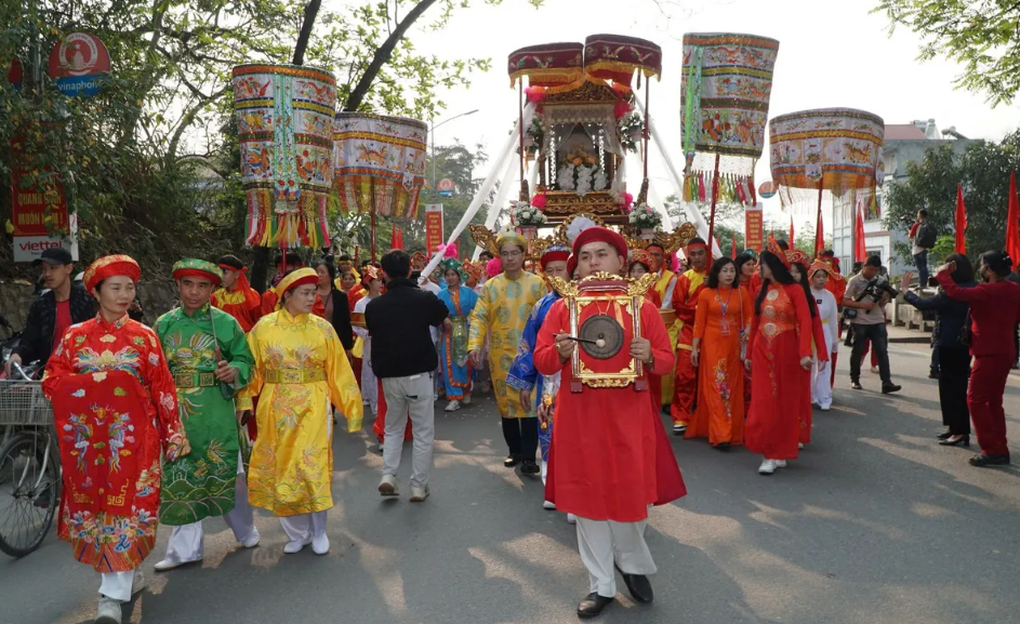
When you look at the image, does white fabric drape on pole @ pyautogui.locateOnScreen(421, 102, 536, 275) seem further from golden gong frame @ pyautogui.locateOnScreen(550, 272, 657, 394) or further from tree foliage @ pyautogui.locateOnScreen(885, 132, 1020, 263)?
tree foliage @ pyautogui.locateOnScreen(885, 132, 1020, 263)

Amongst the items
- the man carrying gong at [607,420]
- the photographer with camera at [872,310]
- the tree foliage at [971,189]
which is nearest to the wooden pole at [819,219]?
the photographer with camera at [872,310]

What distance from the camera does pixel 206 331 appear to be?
469 cm

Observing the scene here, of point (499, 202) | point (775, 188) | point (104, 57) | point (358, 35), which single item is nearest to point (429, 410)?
point (104, 57)

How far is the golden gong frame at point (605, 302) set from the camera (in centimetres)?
389

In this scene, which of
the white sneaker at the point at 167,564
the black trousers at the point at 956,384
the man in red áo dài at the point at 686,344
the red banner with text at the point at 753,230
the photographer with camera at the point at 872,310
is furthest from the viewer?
the red banner with text at the point at 753,230

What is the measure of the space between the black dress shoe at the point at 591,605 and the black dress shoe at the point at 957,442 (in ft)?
16.1

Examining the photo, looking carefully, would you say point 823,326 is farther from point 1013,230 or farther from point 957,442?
point 1013,230

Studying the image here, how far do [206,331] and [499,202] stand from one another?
8.37 meters

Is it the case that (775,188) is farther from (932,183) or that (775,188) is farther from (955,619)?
(932,183)

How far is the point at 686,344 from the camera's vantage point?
27.8 ft

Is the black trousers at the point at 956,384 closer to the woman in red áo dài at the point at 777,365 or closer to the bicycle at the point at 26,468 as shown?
the woman in red áo dài at the point at 777,365

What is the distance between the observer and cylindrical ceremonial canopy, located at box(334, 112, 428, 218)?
1004 centimetres

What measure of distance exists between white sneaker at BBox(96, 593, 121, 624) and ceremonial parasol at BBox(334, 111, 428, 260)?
6.43m

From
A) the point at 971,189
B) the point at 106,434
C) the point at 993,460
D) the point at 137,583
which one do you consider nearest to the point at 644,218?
the point at 993,460
